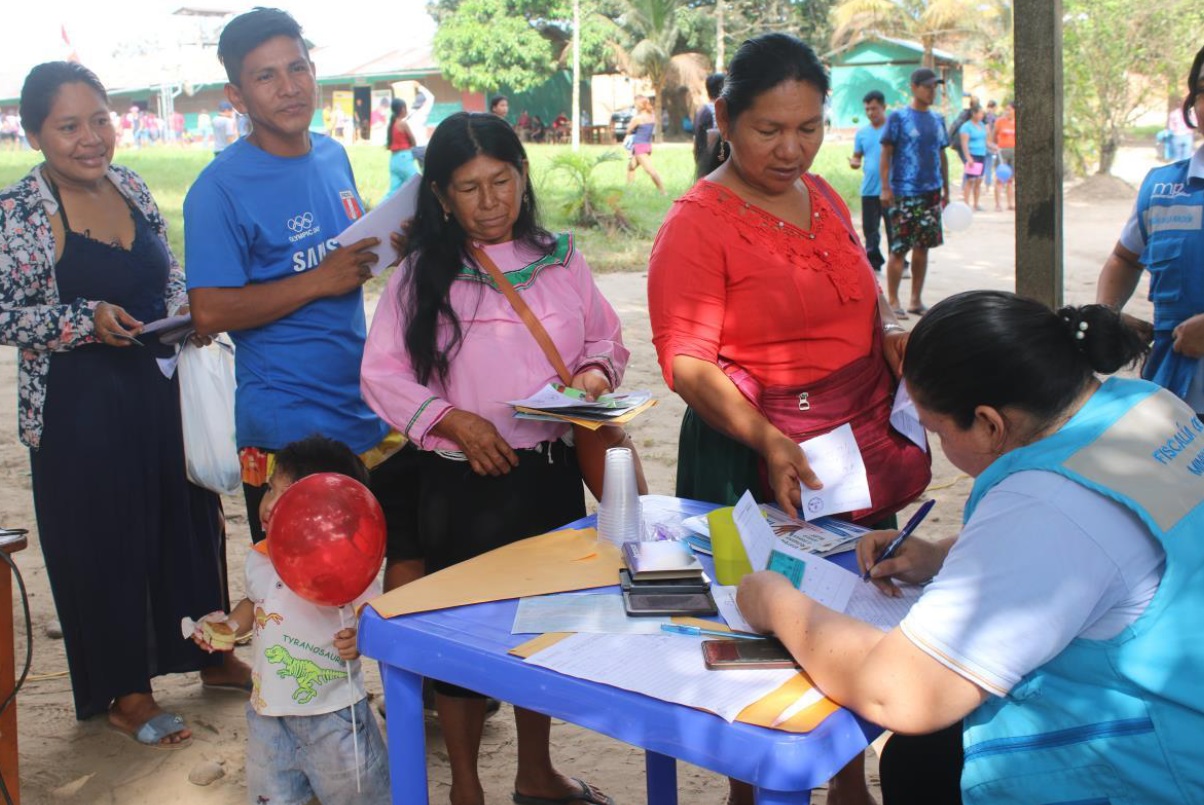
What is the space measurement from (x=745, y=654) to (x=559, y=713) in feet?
0.98

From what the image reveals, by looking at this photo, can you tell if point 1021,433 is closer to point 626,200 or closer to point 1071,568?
point 1071,568

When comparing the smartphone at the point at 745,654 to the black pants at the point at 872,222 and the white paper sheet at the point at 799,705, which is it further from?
the black pants at the point at 872,222

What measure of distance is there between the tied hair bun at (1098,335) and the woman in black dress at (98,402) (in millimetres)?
2379

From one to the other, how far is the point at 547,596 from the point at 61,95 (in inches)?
80.9

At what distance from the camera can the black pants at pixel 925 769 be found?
6.52ft

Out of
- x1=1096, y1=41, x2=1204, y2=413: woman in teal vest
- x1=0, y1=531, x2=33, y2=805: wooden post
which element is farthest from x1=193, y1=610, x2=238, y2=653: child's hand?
x1=1096, y1=41, x2=1204, y2=413: woman in teal vest

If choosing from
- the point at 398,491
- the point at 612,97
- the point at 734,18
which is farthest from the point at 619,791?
the point at 734,18

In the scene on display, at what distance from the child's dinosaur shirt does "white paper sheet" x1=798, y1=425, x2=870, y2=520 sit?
1.02 m

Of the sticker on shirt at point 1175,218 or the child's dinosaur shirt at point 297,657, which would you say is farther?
the sticker on shirt at point 1175,218

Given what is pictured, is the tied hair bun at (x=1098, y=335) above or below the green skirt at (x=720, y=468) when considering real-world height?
above

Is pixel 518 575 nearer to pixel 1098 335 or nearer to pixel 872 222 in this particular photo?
pixel 1098 335

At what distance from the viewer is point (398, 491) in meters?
3.05

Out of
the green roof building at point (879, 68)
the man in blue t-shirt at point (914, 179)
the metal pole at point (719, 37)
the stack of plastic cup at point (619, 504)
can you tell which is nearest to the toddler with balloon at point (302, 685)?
the stack of plastic cup at point (619, 504)

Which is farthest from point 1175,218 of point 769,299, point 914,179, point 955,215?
point 955,215
